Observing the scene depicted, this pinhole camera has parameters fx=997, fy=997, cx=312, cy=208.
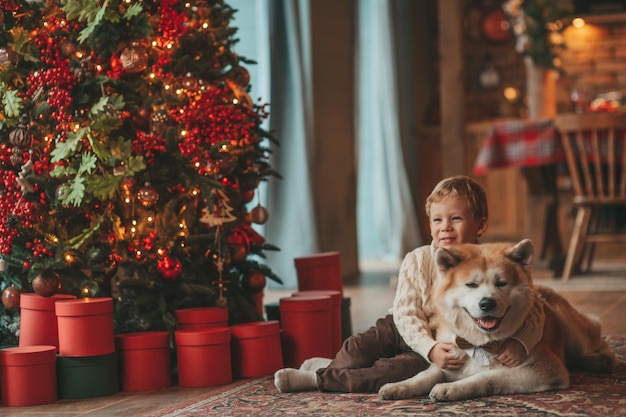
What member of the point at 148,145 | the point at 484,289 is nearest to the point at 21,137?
the point at 148,145

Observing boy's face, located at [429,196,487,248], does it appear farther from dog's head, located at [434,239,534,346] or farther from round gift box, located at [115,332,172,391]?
round gift box, located at [115,332,172,391]

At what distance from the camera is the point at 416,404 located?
2.50 m

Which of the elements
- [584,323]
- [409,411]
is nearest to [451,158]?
[584,323]

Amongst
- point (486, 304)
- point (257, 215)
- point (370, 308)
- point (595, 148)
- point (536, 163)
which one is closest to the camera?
point (486, 304)

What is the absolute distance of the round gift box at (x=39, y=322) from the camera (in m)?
3.04

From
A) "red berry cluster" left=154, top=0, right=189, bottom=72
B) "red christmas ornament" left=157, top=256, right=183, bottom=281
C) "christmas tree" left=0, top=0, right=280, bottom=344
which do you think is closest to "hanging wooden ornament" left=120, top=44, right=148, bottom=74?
"christmas tree" left=0, top=0, right=280, bottom=344

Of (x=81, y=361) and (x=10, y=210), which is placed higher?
(x=10, y=210)

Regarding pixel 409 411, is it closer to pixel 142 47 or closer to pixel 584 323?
pixel 584 323

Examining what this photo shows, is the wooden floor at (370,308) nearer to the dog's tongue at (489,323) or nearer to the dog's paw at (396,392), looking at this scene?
the dog's paw at (396,392)

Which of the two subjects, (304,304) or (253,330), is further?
(304,304)

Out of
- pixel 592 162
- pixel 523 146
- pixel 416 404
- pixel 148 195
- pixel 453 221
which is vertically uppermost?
pixel 523 146

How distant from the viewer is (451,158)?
6258mm

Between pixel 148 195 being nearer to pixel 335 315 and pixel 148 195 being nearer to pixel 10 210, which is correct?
pixel 10 210

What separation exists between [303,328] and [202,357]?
16.0 inches
